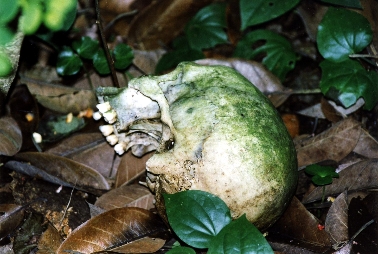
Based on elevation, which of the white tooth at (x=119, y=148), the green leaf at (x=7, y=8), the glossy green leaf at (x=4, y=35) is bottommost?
the white tooth at (x=119, y=148)

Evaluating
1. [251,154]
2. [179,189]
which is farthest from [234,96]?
[179,189]

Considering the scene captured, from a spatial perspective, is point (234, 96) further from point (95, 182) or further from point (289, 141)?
point (95, 182)

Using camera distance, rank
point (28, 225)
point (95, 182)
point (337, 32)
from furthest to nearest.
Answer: point (337, 32)
point (95, 182)
point (28, 225)

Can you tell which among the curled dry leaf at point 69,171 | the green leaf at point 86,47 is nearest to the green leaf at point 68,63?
the green leaf at point 86,47

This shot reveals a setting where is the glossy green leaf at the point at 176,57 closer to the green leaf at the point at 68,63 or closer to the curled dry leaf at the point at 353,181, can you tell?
the green leaf at the point at 68,63

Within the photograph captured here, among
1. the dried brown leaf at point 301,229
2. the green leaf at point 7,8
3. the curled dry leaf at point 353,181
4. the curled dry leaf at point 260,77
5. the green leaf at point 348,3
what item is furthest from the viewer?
the curled dry leaf at point 260,77

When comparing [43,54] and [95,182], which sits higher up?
[43,54]

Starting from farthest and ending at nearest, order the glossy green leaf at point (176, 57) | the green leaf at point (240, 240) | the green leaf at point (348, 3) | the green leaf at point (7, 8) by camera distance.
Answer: the glossy green leaf at point (176, 57), the green leaf at point (348, 3), the green leaf at point (7, 8), the green leaf at point (240, 240)
